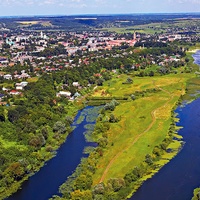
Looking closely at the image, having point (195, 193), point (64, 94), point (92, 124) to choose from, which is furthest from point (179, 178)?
point (64, 94)

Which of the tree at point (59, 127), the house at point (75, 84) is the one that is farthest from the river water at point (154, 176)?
the house at point (75, 84)

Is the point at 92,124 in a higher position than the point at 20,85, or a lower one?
lower

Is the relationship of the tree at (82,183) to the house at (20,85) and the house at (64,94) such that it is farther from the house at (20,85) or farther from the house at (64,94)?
the house at (20,85)

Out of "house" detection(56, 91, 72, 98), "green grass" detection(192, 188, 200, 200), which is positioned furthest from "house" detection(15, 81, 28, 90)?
"green grass" detection(192, 188, 200, 200)

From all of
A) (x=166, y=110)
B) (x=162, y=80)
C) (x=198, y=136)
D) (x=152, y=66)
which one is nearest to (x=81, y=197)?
(x=198, y=136)

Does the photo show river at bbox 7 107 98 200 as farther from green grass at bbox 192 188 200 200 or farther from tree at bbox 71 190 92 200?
green grass at bbox 192 188 200 200

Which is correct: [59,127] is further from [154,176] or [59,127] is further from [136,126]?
[154,176]
